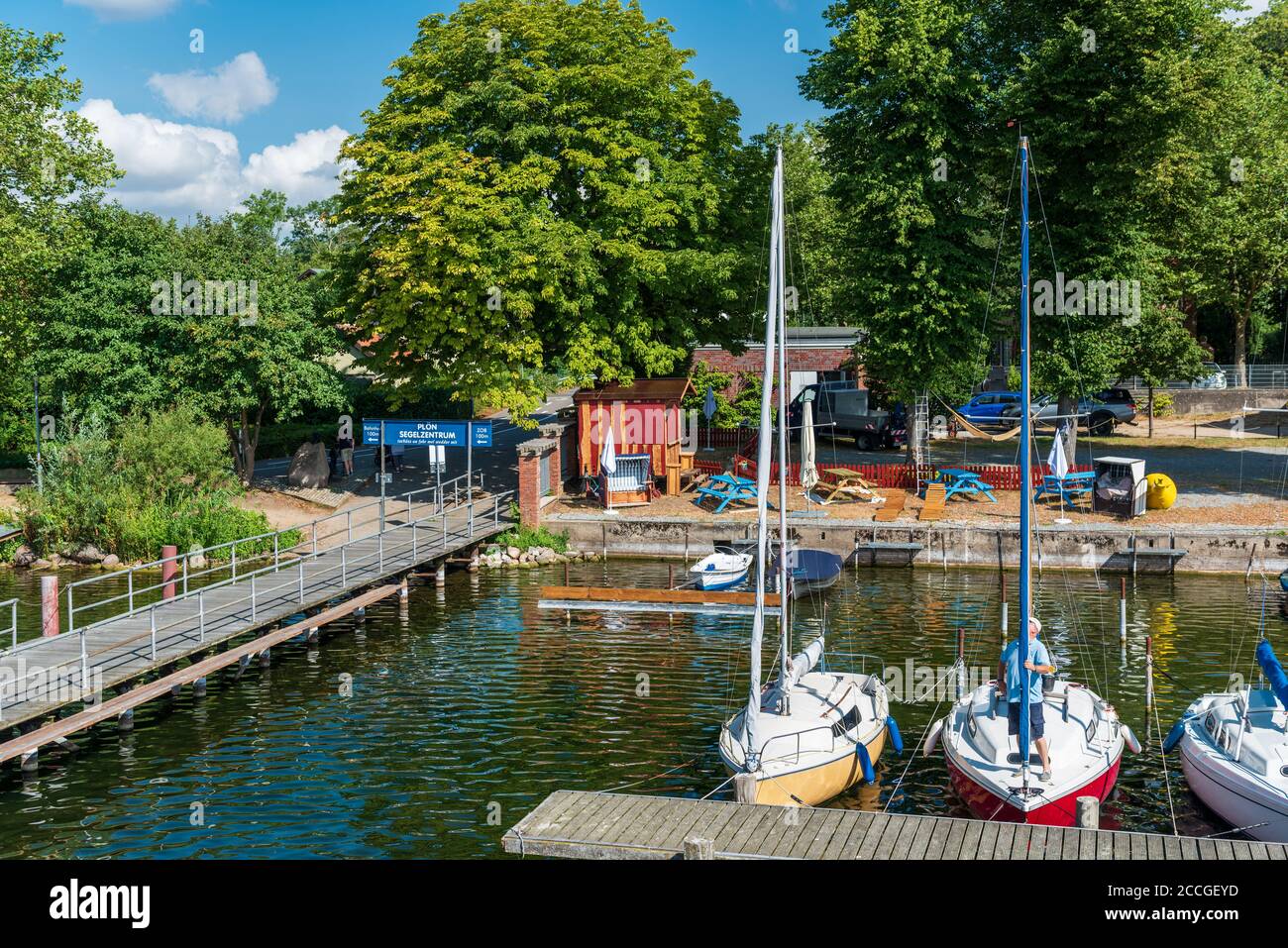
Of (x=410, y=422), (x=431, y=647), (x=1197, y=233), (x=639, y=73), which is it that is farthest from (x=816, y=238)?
(x=431, y=647)

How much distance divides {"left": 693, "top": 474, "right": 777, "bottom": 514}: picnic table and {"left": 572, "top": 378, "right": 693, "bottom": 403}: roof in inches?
133

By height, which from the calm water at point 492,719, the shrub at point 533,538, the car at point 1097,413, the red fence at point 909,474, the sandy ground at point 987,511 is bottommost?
the calm water at point 492,719

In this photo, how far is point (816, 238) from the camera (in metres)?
72.9

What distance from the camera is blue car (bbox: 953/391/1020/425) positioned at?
60.0 meters

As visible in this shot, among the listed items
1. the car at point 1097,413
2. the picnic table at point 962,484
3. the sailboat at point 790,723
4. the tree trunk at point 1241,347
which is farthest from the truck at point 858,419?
the sailboat at point 790,723

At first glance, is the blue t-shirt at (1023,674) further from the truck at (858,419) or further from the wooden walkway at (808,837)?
the truck at (858,419)

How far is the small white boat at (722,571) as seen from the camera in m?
34.4

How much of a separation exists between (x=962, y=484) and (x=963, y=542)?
15.1 feet

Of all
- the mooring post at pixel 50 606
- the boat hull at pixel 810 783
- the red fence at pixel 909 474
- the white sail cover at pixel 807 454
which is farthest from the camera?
the red fence at pixel 909 474

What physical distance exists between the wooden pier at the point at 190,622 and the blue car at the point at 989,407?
2810 centimetres

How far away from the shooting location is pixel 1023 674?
18.4 meters

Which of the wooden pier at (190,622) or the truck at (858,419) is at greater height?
the truck at (858,419)

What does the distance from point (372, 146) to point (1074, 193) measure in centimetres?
2517

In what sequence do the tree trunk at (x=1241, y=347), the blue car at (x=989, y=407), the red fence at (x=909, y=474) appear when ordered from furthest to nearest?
the tree trunk at (x=1241, y=347)
the blue car at (x=989, y=407)
the red fence at (x=909, y=474)
